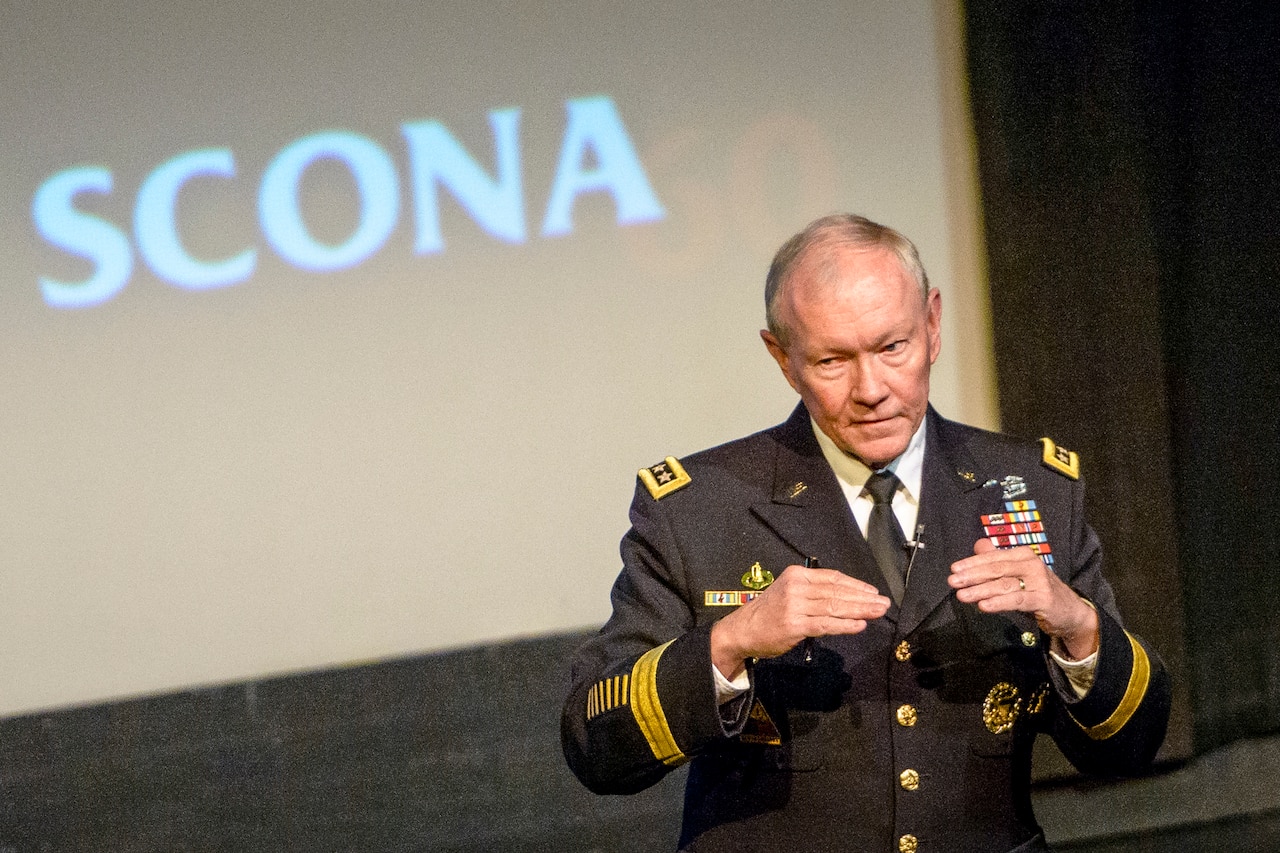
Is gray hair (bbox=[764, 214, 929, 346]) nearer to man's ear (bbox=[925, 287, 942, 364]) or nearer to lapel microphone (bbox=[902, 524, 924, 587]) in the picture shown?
man's ear (bbox=[925, 287, 942, 364])

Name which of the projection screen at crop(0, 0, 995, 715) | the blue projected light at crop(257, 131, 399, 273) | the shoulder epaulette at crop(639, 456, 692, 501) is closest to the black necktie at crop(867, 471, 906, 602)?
the shoulder epaulette at crop(639, 456, 692, 501)

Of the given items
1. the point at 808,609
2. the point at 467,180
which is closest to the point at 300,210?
the point at 467,180

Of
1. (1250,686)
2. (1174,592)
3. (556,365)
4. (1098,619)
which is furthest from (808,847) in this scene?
(1250,686)

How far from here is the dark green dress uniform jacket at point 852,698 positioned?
5.14ft

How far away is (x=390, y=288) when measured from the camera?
10.2ft

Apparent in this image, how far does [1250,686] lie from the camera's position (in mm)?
3562

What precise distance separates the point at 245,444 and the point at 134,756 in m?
0.71

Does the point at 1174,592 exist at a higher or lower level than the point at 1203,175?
lower

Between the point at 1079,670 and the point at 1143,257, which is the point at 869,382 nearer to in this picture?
the point at 1079,670

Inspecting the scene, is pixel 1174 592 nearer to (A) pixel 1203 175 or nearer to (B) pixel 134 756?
(A) pixel 1203 175

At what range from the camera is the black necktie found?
65.3 inches

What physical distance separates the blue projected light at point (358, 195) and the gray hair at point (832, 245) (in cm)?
160

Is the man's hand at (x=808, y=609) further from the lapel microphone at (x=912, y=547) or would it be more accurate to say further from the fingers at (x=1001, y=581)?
the lapel microphone at (x=912, y=547)

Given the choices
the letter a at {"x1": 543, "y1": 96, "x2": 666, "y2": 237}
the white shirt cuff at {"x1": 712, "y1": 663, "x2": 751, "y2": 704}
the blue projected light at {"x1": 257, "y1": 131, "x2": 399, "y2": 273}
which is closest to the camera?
the white shirt cuff at {"x1": 712, "y1": 663, "x2": 751, "y2": 704}
